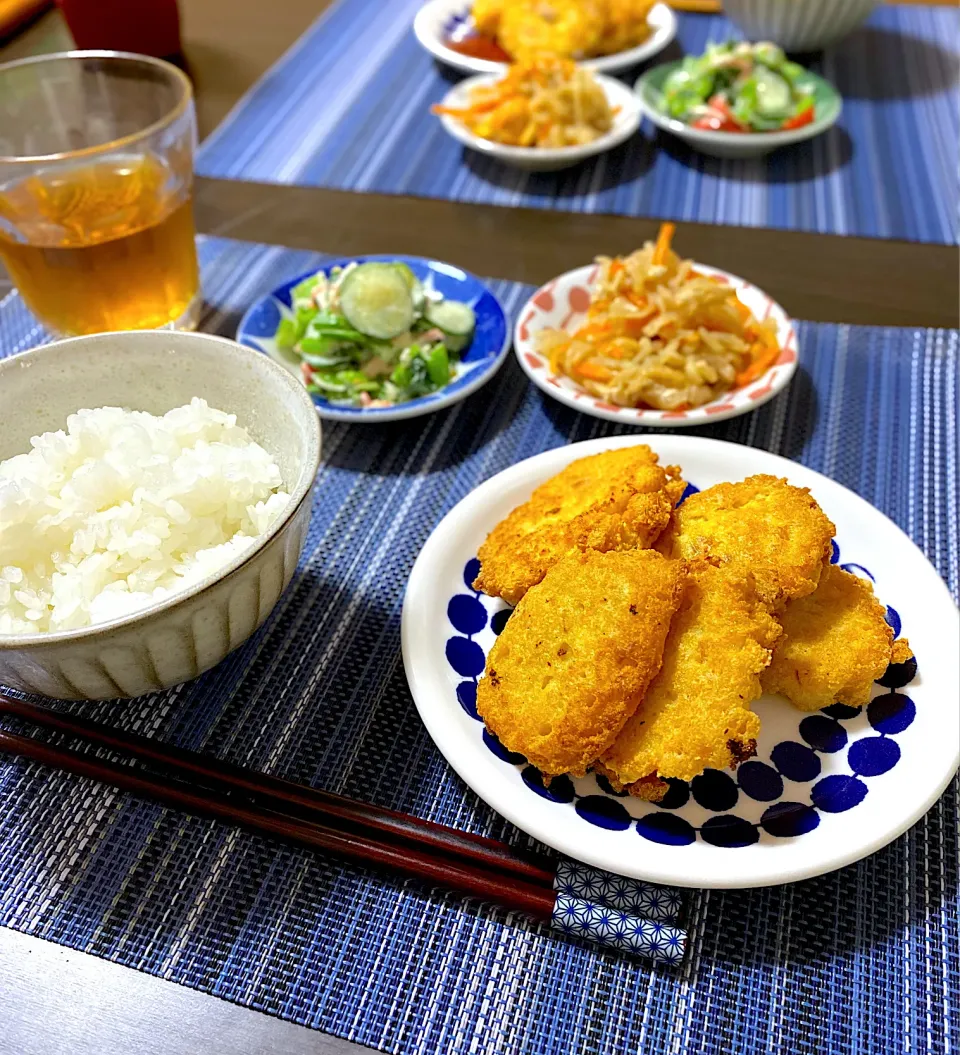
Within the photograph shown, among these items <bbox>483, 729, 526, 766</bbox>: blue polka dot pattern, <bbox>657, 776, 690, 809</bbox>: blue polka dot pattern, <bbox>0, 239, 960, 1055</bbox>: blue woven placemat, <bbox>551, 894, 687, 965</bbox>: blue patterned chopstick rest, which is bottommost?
<bbox>0, 239, 960, 1055</bbox>: blue woven placemat

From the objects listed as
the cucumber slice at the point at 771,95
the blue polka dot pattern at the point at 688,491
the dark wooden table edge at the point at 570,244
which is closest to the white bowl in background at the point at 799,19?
Answer: the cucumber slice at the point at 771,95

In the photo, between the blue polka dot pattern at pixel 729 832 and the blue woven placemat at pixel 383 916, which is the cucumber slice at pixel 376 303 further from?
the blue polka dot pattern at pixel 729 832

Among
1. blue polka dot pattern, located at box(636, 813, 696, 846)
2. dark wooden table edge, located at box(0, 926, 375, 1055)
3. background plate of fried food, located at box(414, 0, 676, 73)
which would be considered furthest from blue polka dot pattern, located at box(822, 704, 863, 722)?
background plate of fried food, located at box(414, 0, 676, 73)

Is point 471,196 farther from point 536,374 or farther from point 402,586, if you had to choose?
point 402,586

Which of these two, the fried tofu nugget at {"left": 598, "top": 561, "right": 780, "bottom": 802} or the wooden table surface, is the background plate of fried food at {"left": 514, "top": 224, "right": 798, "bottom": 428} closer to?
the wooden table surface

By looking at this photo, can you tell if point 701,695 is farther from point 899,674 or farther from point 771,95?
point 771,95

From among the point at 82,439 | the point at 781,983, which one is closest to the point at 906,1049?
the point at 781,983
